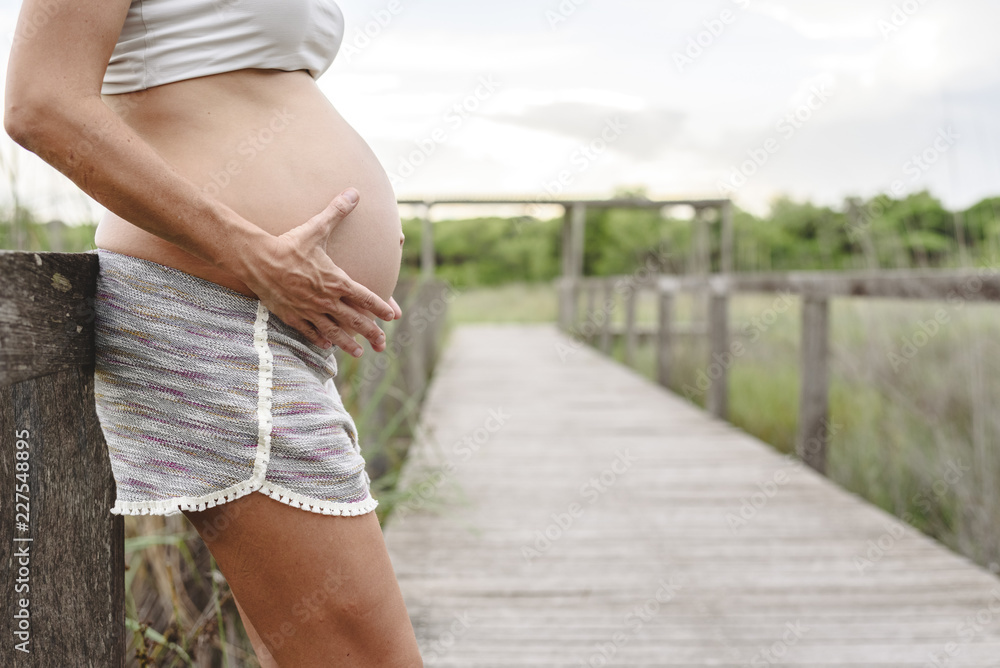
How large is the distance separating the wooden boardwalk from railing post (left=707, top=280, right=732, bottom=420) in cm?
65

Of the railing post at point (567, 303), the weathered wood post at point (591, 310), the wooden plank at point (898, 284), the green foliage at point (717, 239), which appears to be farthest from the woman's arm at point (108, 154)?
the railing post at point (567, 303)

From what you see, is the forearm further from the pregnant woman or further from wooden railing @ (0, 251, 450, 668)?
wooden railing @ (0, 251, 450, 668)

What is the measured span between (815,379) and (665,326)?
2.96m

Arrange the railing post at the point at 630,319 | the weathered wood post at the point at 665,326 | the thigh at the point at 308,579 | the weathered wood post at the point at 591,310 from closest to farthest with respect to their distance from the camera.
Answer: the thigh at the point at 308,579 → the weathered wood post at the point at 665,326 → the railing post at the point at 630,319 → the weathered wood post at the point at 591,310

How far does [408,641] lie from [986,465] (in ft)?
8.12

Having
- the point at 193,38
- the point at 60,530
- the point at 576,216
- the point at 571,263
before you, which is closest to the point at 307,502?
the point at 60,530

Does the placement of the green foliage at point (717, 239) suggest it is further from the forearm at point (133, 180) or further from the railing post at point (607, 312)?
the forearm at point (133, 180)

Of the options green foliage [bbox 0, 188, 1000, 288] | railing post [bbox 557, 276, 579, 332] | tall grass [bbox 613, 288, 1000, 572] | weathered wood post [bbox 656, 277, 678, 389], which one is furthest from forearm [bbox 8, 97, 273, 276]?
railing post [bbox 557, 276, 579, 332]

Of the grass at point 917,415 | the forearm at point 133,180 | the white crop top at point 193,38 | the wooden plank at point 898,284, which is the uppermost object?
the white crop top at point 193,38

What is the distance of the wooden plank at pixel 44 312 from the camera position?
0.77 m

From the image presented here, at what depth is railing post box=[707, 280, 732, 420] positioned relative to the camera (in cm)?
505

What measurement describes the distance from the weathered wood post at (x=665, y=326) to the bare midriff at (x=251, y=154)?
545cm

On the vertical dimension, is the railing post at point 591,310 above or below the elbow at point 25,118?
below

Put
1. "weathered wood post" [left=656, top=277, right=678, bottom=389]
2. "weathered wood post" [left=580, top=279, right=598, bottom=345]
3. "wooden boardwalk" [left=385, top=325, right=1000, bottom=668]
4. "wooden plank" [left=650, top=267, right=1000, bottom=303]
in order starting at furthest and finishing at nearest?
"weathered wood post" [left=580, top=279, right=598, bottom=345] < "weathered wood post" [left=656, top=277, right=678, bottom=389] < "wooden plank" [left=650, top=267, right=1000, bottom=303] < "wooden boardwalk" [left=385, top=325, right=1000, bottom=668]
